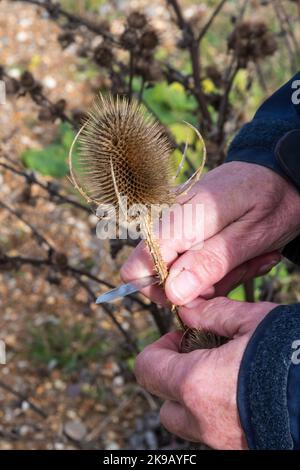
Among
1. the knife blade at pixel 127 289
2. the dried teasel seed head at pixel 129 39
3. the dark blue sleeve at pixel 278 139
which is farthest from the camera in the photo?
the dried teasel seed head at pixel 129 39

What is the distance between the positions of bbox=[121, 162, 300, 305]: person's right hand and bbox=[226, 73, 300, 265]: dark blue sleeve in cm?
4

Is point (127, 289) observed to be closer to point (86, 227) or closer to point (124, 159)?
point (124, 159)

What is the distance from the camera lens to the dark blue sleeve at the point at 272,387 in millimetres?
1313

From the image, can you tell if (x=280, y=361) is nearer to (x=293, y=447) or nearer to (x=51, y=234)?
(x=293, y=447)

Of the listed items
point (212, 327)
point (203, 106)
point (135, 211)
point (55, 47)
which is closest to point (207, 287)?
point (212, 327)

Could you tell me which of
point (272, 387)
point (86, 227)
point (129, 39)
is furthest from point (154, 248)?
point (86, 227)

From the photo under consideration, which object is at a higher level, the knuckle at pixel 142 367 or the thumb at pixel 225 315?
the thumb at pixel 225 315

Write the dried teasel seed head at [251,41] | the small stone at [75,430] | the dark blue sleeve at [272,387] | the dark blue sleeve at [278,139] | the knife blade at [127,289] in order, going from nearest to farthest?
the dark blue sleeve at [272,387] < the knife blade at [127,289] < the dark blue sleeve at [278,139] < the dried teasel seed head at [251,41] < the small stone at [75,430]

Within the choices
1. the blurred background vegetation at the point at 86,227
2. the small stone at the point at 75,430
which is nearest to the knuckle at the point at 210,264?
the blurred background vegetation at the point at 86,227

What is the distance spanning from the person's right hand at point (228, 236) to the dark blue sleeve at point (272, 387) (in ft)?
0.85

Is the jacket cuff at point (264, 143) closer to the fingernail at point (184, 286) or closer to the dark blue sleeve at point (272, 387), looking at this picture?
the fingernail at point (184, 286)

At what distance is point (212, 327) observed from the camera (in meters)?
1.54

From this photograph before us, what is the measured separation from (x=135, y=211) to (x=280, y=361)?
1.47ft

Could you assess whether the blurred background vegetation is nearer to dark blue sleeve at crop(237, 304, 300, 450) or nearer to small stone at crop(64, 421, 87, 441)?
small stone at crop(64, 421, 87, 441)
